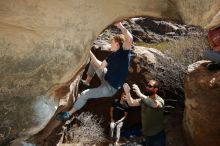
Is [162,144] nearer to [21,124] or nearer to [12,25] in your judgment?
[21,124]

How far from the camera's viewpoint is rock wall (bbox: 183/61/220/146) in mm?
6582

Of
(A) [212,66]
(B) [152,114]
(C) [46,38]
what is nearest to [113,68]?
(B) [152,114]

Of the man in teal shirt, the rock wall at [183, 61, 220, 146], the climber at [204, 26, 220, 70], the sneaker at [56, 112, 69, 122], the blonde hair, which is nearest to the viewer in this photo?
the climber at [204, 26, 220, 70]

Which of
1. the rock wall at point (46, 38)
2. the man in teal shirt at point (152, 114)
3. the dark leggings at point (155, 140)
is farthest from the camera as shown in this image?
the dark leggings at point (155, 140)

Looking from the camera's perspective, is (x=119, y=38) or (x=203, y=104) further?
(x=203, y=104)

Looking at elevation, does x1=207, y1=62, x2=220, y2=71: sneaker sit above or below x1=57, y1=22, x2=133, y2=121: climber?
below

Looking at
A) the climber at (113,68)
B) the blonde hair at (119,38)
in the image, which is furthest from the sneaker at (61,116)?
the blonde hair at (119,38)

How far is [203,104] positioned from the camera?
22.1ft

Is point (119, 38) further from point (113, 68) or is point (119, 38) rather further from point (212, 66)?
point (212, 66)

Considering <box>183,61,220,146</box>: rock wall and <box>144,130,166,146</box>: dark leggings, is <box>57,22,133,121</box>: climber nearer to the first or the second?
<box>144,130,166,146</box>: dark leggings

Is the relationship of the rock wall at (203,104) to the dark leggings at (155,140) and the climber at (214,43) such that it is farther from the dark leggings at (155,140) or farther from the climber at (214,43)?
the climber at (214,43)

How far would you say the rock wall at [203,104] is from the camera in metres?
6.58

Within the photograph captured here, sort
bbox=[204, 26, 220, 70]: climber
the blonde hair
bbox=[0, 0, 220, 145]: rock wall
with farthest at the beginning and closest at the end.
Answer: the blonde hair → bbox=[204, 26, 220, 70]: climber → bbox=[0, 0, 220, 145]: rock wall

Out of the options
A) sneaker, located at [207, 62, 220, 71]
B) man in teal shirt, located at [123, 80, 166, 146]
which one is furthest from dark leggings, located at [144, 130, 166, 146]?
sneaker, located at [207, 62, 220, 71]
